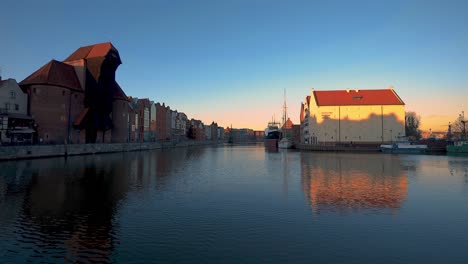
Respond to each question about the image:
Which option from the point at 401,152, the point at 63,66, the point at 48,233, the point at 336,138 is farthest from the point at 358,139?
the point at 48,233

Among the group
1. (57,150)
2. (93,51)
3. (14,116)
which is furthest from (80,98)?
(57,150)

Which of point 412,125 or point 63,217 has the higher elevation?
point 412,125

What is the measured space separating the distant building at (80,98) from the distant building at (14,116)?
1.76 metres

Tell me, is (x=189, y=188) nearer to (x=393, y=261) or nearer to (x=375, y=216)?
(x=375, y=216)

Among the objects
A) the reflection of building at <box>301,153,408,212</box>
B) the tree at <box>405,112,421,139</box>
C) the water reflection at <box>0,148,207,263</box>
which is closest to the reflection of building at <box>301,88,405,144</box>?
the tree at <box>405,112,421,139</box>

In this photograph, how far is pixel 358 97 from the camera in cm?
9831

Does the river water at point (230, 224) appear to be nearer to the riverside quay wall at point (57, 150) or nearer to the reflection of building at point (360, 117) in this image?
the riverside quay wall at point (57, 150)

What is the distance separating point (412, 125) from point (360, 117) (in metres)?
58.6

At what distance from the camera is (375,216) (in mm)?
15164

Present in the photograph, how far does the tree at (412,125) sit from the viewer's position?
129775mm

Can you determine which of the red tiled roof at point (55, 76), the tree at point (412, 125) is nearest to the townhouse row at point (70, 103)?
the red tiled roof at point (55, 76)

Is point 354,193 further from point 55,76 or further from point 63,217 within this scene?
point 55,76

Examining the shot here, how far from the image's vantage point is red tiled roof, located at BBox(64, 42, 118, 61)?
70.8m

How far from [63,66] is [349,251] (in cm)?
7536
